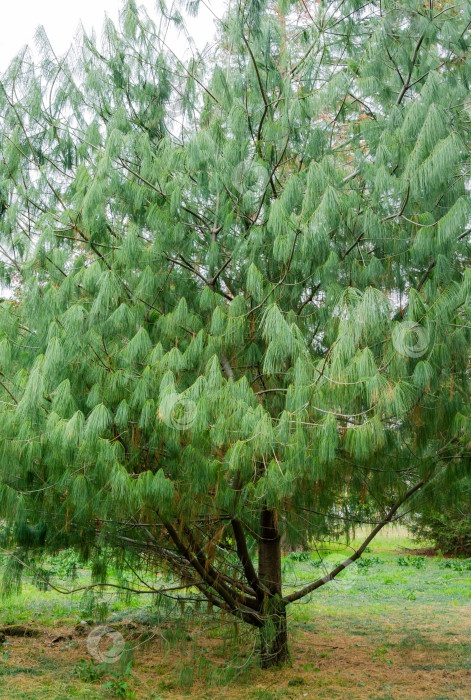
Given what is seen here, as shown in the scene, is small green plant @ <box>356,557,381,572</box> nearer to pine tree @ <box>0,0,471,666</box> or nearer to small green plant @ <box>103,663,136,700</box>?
pine tree @ <box>0,0,471,666</box>

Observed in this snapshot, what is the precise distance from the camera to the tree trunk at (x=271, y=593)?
151 inches

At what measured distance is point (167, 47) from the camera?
12.7ft

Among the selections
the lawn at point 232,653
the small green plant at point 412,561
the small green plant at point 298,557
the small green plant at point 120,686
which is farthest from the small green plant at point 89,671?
the small green plant at point 412,561

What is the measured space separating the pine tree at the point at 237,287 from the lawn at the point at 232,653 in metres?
0.33

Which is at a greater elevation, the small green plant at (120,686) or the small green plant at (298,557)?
the small green plant at (298,557)

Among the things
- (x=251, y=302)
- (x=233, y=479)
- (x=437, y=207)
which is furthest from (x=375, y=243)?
(x=233, y=479)

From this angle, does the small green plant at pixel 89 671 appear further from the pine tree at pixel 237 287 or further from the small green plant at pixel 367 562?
the small green plant at pixel 367 562

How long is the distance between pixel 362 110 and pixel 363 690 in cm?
381

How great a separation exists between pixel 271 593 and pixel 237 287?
6.94 ft

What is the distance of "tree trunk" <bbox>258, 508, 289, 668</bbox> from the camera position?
3.83m

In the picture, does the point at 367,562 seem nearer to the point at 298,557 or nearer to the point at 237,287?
the point at 298,557

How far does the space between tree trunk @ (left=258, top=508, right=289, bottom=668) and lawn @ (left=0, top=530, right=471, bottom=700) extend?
4.3 inches

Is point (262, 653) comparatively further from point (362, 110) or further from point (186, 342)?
point (362, 110)

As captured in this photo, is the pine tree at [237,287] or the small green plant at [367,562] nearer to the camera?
the pine tree at [237,287]
